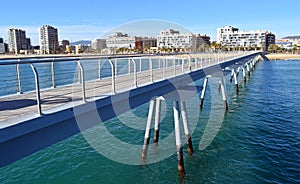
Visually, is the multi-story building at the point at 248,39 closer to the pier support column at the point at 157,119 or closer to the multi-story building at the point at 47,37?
the multi-story building at the point at 47,37

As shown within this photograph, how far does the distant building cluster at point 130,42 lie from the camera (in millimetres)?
31456

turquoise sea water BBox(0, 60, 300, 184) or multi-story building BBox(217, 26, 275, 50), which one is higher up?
multi-story building BBox(217, 26, 275, 50)

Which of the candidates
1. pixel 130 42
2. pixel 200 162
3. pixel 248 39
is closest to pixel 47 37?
pixel 130 42

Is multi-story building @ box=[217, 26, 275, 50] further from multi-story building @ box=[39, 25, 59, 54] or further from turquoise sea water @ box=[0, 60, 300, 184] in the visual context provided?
turquoise sea water @ box=[0, 60, 300, 184]

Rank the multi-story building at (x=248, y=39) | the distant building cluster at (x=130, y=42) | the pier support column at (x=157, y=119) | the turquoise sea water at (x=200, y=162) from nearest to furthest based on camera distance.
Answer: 1. the turquoise sea water at (x=200, y=162)
2. the pier support column at (x=157, y=119)
3. the distant building cluster at (x=130, y=42)
4. the multi-story building at (x=248, y=39)

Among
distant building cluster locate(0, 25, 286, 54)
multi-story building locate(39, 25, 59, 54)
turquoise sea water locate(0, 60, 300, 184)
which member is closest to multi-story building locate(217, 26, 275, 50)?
distant building cluster locate(0, 25, 286, 54)

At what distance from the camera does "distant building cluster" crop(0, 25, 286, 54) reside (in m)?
31.5

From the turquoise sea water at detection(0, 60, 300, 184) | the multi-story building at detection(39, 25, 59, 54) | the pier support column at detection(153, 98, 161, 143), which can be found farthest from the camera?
the multi-story building at detection(39, 25, 59, 54)

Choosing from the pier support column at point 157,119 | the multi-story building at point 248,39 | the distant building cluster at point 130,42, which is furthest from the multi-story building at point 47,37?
the multi-story building at point 248,39

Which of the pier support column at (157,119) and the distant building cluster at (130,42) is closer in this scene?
the pier support column at (157,119)

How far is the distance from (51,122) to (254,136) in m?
10.5

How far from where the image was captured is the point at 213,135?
1241cm

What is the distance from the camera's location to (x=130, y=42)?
36750mm

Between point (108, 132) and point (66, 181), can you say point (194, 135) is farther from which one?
point (66, 181)
